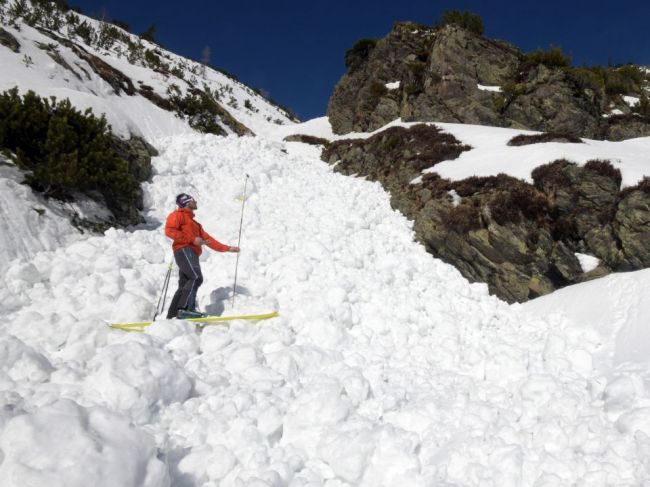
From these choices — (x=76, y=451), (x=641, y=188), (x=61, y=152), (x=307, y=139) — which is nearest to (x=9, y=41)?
(x=61, y=152)

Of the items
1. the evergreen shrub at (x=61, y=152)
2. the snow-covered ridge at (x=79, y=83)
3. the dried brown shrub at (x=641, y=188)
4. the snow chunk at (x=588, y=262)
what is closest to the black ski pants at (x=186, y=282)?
the evergreen shrub at (x=61, y=152)

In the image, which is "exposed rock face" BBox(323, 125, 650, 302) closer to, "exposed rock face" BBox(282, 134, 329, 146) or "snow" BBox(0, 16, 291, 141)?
"snow" BBox(0, 16, 291, 141)

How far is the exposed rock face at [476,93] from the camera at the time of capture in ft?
70.0

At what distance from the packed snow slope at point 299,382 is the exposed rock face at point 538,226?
0.95 m

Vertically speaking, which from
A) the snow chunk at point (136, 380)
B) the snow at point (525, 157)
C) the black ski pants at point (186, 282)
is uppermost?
the snow at point (525, 157)

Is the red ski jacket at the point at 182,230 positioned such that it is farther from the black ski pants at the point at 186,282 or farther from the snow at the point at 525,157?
the snow at the point at 525,157

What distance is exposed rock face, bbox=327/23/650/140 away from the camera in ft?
70.0

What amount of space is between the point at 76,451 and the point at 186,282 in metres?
3.77

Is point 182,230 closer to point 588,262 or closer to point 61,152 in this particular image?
point 61,152

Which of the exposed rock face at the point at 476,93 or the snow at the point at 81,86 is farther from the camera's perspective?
the exposed rock face at the point at 476,93

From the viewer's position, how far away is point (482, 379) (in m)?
5.75

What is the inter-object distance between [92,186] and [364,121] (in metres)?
25.4

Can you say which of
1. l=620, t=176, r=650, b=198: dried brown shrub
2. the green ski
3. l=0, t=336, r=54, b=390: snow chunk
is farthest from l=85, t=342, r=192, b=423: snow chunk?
l=620, t=176, r=650, b=198: dried brown shrub

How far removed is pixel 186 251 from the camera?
6426 millimetres
